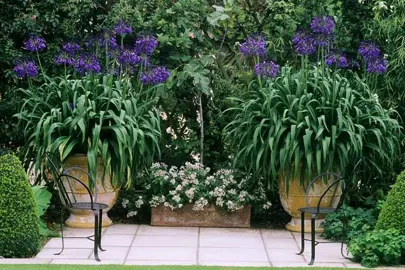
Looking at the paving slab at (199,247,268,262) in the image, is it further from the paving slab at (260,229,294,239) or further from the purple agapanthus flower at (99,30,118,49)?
the purple agapanthus flower at (99,30,118,49)

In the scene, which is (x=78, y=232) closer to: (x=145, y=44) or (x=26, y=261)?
(x=26, y=261)

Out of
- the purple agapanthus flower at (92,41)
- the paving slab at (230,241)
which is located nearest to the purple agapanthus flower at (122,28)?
the purple agapanthus flower at (92,41)

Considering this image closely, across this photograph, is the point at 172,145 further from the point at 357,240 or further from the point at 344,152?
the point at 357,240

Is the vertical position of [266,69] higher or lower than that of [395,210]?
higher

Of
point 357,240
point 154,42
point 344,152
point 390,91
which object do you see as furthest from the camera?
point 390,91

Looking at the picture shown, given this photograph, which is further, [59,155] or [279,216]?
[279,216]

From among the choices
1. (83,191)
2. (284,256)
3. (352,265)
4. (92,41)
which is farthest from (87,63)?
(352,265)

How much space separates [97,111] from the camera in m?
7.85

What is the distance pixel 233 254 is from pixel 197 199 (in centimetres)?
122

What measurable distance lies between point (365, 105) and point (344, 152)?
71 centimetres

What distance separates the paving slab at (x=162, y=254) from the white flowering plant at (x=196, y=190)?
0.94 meters

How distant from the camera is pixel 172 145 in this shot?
353 inches

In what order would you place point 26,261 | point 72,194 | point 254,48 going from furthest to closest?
point 254,48, point 72,194, point 26,261

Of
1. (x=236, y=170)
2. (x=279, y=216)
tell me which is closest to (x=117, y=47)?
(x=236, y=170)
